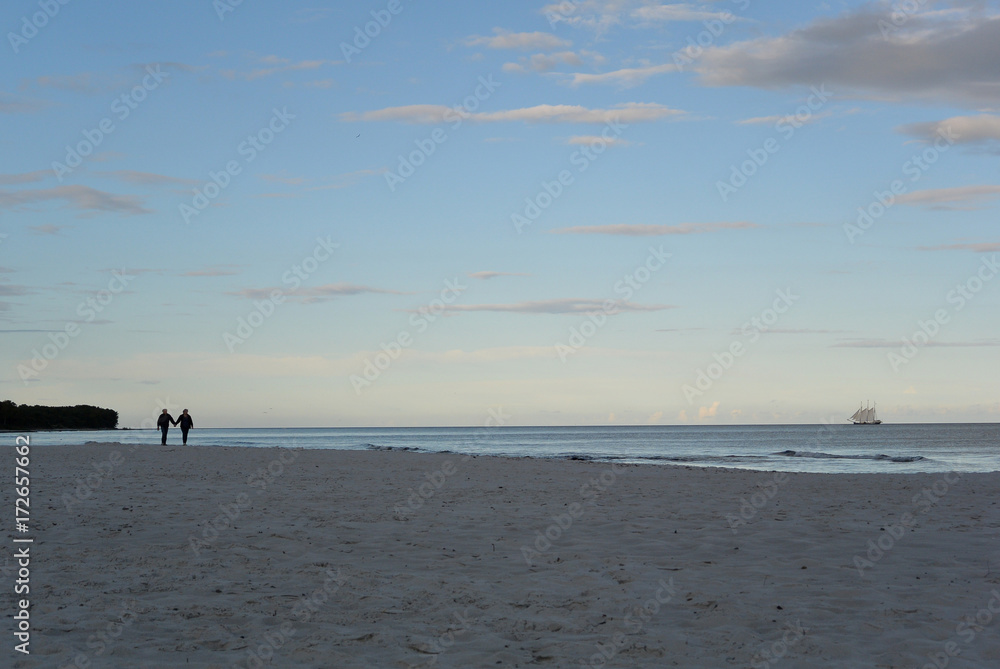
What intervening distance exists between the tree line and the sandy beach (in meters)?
104

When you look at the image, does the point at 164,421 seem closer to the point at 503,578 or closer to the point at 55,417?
the point at 503,578

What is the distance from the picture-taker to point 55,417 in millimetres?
113312

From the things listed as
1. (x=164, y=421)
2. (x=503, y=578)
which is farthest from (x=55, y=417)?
(x=503, y=578)

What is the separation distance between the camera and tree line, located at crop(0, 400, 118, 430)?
103144 mm

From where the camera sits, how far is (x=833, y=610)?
7305 millimetres

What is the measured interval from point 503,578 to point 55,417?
407 ft

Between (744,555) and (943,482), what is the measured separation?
1173 cm

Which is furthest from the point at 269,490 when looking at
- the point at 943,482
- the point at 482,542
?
the point at 943,482

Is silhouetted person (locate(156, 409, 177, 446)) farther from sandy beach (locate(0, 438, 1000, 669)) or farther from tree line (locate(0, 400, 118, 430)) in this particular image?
tree line (locate(0, 400, 118, 430))

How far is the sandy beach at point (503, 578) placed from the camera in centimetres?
616

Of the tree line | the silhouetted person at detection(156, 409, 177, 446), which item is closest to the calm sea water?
the silhouetted person at detection(156, 409, 177, 446)

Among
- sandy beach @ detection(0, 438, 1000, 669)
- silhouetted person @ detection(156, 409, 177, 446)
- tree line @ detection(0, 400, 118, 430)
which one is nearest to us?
sandy beach @ detection(0, 438, 1000, 669)

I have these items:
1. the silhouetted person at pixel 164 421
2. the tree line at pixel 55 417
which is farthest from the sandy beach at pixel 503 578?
the tree line at pixel 55 417

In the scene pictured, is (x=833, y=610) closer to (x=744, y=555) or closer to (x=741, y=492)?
(x=744, y=555)
